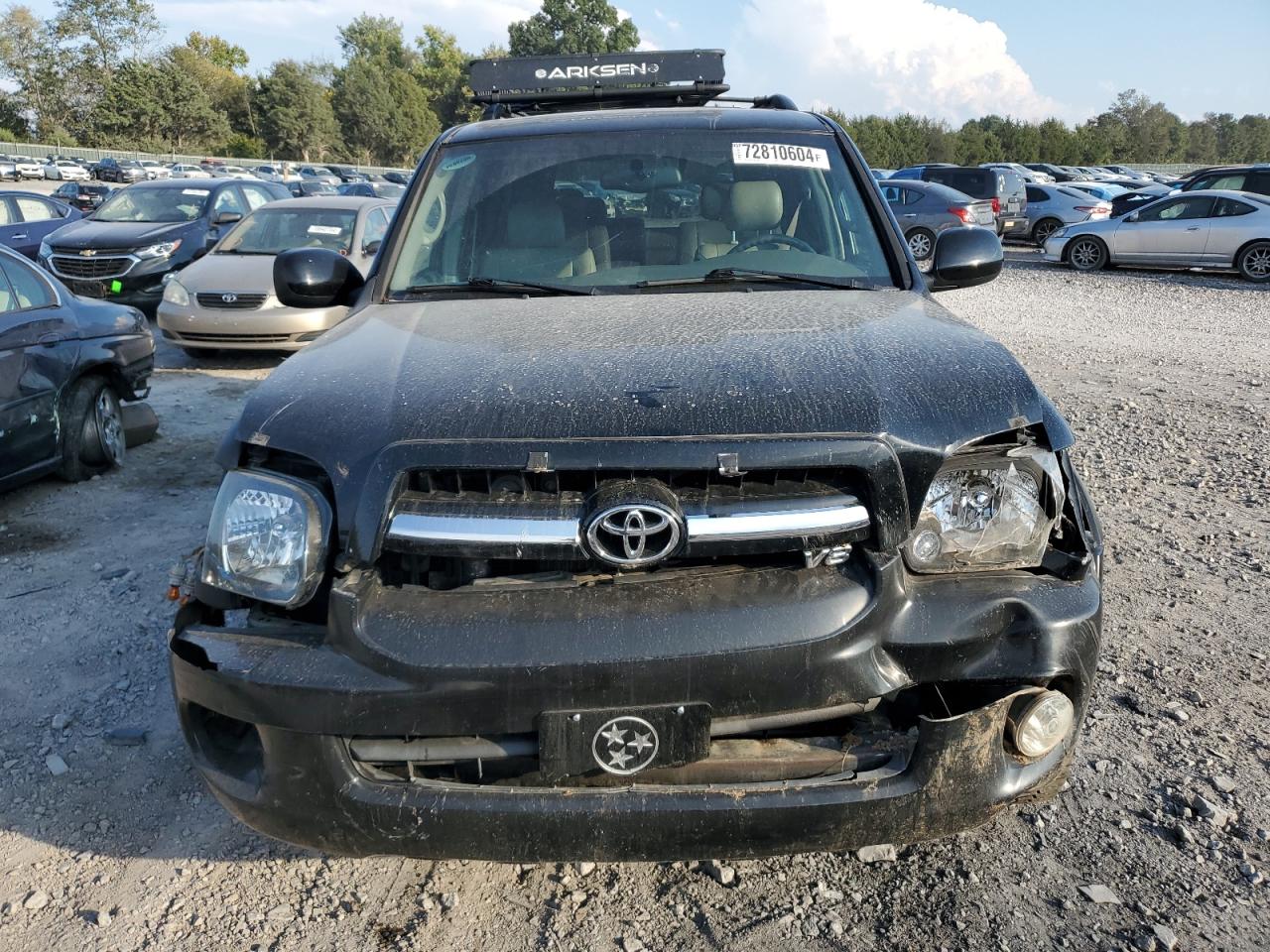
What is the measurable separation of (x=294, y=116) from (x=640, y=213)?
79.7 m

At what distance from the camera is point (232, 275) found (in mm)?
9469

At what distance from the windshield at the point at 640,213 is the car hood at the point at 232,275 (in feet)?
20.4

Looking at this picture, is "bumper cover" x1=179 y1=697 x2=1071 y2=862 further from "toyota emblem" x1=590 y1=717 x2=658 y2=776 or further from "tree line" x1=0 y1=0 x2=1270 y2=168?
"tree line" x1=0 y1=0 x2=1270 y2=168

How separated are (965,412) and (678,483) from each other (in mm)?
653

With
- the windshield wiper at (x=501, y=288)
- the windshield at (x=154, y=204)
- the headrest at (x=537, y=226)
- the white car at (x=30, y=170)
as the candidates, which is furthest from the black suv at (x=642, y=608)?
the white car at (x=30, y=170)

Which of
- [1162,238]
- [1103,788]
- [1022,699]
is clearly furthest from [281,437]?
[1162,238]

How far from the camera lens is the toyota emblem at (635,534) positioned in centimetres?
195

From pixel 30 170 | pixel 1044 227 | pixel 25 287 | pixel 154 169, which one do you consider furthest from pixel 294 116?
pixel 25 287

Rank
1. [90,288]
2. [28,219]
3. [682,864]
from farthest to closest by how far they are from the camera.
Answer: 1. [28,219]
2. [90,288]
3. [682,864]

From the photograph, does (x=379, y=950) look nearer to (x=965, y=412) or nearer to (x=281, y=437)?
(x=281, y=437)

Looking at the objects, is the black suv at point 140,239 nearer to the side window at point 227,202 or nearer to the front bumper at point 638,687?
the side window at point 227,202

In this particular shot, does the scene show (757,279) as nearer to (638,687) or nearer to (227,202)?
(638,687)

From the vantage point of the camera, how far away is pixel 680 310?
9.42ft

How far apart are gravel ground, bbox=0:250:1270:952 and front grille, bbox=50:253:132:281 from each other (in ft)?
25.9
